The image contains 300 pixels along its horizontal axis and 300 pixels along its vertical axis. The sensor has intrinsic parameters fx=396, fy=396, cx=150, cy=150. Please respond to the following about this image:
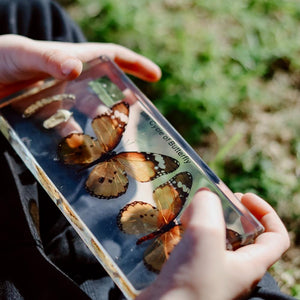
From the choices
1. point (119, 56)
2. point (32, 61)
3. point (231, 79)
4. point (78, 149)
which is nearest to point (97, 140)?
point (78, 149)

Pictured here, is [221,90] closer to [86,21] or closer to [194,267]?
[86,21]

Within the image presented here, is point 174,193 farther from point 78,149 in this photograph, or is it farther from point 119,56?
point 119,56

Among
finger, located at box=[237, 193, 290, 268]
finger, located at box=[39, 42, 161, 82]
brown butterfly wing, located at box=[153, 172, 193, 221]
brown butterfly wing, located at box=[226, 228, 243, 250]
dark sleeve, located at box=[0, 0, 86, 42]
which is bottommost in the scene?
finger, located at box=[237, 193, 290, 268]

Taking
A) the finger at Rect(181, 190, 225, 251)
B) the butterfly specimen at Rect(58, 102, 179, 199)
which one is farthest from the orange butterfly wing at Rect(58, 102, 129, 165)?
the finger at Rect(181, 190, 225, 251)

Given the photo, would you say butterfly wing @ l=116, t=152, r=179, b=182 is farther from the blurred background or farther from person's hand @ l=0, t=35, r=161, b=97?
the blurred background

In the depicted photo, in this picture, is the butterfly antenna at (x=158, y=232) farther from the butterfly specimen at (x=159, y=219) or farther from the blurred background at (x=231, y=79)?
the blurred background at (x=231, y=79)

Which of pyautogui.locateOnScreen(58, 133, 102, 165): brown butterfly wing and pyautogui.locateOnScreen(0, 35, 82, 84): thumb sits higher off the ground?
pyautogui.locateOnScreen(0, 35, 82, 84): thumb

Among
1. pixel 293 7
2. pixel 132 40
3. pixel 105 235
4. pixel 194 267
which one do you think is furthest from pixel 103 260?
pixel 293 7
